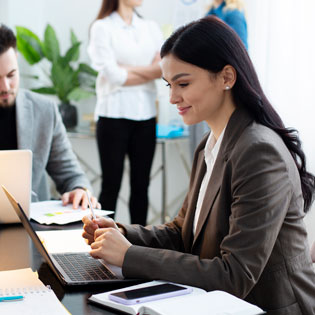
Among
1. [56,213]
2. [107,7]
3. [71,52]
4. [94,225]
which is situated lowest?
[56,213]

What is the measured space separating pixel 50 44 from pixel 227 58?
3.03 metres

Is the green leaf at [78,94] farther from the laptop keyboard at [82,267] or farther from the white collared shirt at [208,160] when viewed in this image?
the laptop keyboard at [82,267]

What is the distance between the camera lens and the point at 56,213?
1939 millimetres

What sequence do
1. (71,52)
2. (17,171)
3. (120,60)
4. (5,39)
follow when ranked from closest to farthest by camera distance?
(17,171)
(5,39)
(120,60)
(71,52)

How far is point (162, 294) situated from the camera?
1.12 meters

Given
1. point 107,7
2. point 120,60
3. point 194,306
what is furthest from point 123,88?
point 194,306

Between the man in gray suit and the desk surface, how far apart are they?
1.69ft

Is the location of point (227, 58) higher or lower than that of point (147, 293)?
higher

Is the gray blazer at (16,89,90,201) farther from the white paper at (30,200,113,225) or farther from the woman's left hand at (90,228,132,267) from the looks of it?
the woman's left hand at (90,228,132,267)

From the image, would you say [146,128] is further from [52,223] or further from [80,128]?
[52,223]

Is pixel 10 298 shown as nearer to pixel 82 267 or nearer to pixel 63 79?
pixel 82 267

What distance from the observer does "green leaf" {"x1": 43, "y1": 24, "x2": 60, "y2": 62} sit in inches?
167

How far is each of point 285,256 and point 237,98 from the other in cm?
40

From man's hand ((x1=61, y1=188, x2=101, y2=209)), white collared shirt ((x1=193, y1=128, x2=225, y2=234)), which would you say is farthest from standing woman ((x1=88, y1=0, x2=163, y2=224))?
white collared shirt ((x1=193, y1=128, x2=225, y2=234))
